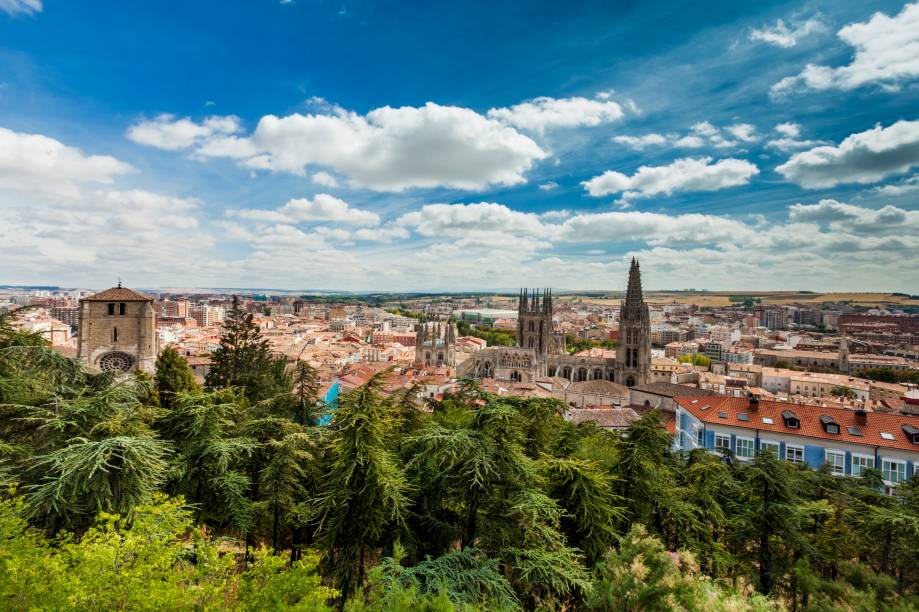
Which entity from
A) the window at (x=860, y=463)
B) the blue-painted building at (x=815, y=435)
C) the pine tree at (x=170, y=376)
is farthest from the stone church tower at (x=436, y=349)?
the window at (x=860, y=463)

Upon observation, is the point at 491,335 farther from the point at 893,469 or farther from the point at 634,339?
the point at 893,469

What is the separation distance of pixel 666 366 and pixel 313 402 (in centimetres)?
8386

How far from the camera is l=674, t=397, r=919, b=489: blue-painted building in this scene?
25109mm

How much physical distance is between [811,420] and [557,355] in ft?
171

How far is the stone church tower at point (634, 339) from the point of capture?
6844 cm

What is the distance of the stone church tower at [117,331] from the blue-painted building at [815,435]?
39.8m

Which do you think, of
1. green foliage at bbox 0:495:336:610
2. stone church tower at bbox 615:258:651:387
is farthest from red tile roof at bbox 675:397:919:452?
stone church tower at bbox 615:258:651:387

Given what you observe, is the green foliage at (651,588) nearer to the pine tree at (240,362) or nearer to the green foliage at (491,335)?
the pine tree at (240,362)

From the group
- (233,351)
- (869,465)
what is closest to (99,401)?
(233,351)

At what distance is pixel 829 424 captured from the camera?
88.5ft

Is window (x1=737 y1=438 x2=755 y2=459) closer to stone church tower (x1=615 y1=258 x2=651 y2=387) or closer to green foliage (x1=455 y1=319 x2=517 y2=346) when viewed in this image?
stone church tower (x1=615 y1=258 x2=651 y2=387)

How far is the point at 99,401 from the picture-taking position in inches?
512

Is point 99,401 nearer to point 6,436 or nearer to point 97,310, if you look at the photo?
point 6,436

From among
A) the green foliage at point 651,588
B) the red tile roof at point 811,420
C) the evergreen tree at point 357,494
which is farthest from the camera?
the red tile roof at point 811,420
